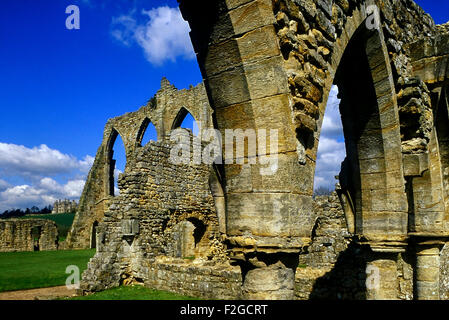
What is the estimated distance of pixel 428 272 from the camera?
6.24m

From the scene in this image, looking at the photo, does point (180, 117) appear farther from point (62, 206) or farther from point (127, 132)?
point (62, 206)

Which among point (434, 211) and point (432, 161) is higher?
point (432, 161)

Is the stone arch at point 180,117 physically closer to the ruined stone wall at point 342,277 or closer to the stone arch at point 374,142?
the ruined stone wall at point 342,277

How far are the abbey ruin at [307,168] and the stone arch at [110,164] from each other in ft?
53.8

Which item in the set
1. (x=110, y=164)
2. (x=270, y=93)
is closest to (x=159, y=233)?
(x=270, y=93)

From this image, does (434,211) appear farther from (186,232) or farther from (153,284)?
(186,232)

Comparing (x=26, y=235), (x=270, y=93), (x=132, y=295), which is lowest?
(x=132, y=295)

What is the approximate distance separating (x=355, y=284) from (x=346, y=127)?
386 centimetres

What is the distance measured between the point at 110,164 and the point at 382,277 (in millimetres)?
25709

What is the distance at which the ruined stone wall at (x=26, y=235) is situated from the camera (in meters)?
21.5

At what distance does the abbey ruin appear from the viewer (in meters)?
2.75

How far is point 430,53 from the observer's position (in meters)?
5.81

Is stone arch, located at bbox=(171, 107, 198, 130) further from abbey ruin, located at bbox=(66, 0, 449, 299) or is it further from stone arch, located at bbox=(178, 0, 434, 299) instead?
stone arch, located at bbox=(178, 0, 434, 299)
